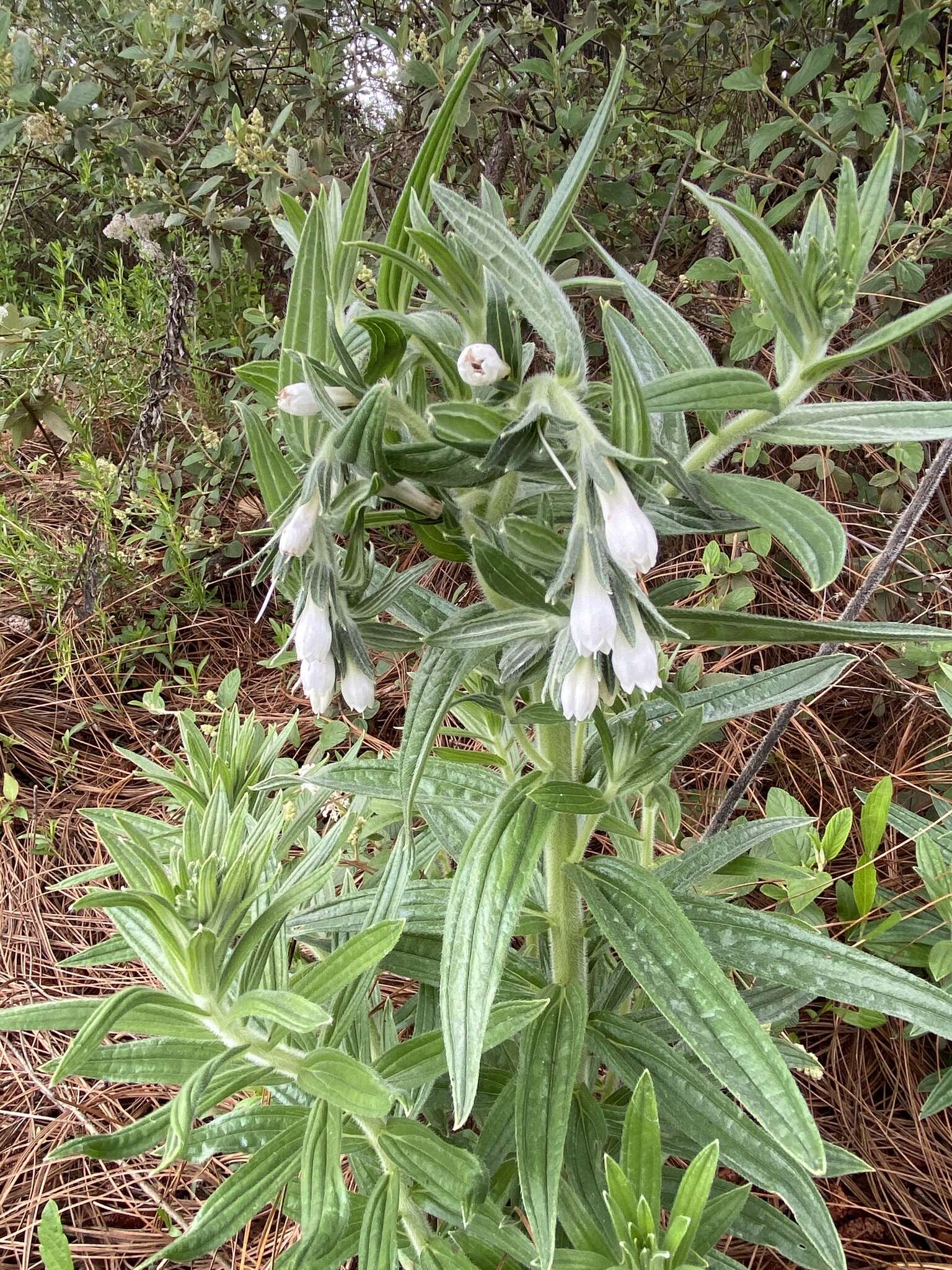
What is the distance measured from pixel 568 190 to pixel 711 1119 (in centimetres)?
106

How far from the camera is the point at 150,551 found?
9.72ft

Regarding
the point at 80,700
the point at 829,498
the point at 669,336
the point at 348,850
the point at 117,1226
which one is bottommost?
the point at 117,1226

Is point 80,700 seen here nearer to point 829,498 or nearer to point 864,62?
point 829,498

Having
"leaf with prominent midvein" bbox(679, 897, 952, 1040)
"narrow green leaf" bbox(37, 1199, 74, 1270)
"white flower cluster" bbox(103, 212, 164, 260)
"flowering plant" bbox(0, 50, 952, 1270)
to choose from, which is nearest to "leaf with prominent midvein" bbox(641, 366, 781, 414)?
"flowering plant" bbox(0, 50, 952, 1270)

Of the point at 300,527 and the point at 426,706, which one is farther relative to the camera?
the point at 426,706

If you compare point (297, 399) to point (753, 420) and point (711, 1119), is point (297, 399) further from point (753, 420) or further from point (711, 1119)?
point (711, 1119)

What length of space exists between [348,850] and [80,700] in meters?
1.32

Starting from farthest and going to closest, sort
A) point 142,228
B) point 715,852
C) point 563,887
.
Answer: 1. point 142,228
2. point 715,852
3. point 563,887

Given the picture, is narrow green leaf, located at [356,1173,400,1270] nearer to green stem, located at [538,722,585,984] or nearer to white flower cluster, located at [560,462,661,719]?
green stem, located at [538,722,585,984]

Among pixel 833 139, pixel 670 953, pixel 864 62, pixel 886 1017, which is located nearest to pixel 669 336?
pixel 670 953

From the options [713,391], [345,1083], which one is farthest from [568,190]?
[345,1083]

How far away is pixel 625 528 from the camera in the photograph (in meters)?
0.72

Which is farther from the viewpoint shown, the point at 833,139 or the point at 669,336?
the point at 833,139

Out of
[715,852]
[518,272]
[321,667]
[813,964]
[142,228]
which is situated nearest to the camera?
[518,272]
